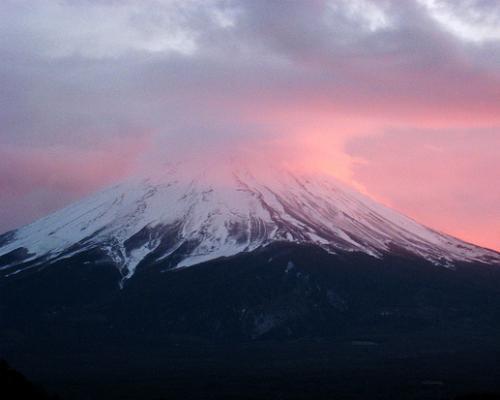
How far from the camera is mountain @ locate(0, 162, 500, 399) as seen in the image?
3007 inches

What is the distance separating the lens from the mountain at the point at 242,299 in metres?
76.4

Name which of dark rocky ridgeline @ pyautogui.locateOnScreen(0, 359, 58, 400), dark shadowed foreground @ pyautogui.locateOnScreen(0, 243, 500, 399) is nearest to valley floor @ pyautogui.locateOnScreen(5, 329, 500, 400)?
dark shadowed foreground @ pyautogui.locateOnScreen(0, 243, 500, 399)

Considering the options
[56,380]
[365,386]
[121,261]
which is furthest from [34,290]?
[365,386]

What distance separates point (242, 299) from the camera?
382ft

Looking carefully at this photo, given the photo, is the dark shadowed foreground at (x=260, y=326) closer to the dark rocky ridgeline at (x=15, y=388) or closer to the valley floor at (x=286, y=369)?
the valley floor at (x=286, y=369)

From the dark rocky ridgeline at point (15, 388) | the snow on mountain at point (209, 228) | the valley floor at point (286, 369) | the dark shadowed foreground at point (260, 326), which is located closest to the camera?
the dark rocky ridgeline at point (15, 388)

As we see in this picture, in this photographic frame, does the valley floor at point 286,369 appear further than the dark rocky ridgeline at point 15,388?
Yes

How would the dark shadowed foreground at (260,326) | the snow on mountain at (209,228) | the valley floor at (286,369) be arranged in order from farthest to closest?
the snow on mountain at (209,228) < the dark shadowed foreground at (260,326) < the valley floor at (286,369)

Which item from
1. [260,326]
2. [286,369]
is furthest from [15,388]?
[260,326]

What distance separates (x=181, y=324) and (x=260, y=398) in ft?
166

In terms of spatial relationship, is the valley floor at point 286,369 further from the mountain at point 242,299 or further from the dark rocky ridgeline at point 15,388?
the dark rocky ridgeline at point 15,388

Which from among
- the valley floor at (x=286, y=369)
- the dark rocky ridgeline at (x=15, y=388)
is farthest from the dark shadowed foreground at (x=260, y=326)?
the dark rocky ridgeline at (x=15, y=388)

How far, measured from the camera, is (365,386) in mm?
69375

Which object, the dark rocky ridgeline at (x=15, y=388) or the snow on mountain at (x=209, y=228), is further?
the snow on mountain at (x=209, y=228)
